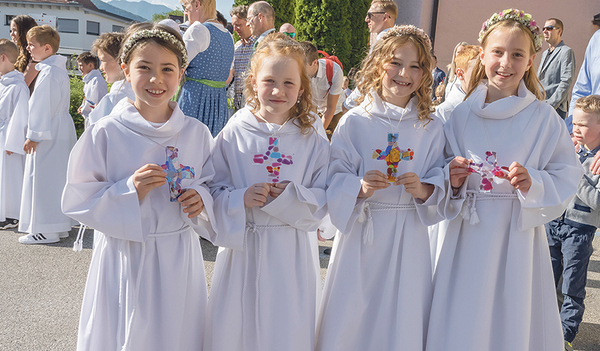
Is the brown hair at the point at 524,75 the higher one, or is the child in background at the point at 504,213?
the brown hair at the point at 524,75

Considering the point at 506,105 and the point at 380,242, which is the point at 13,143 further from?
the point at 506,105

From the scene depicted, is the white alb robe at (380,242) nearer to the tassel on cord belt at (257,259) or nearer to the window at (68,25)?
the tassel on cord belt at (257,259)

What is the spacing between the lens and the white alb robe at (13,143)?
601 cm

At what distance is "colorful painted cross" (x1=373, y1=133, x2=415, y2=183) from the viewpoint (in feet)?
8.61

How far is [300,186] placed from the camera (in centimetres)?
266

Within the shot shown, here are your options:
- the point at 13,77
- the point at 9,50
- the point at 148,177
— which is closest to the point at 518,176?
the point at 148,177

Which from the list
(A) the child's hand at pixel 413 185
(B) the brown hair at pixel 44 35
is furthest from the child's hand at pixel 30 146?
(A) the child's hand at pixel 413 185

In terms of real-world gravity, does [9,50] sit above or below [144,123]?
above

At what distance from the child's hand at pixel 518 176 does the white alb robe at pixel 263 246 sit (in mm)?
991

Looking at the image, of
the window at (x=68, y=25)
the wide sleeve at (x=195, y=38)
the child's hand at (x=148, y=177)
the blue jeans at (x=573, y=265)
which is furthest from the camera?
the window at (x=68, y=25)

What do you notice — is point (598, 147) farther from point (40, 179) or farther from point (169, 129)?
point (40, 179)

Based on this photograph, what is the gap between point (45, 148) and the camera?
5.59m

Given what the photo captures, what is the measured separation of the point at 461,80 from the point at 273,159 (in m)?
2.37

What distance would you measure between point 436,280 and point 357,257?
0.48 meters
